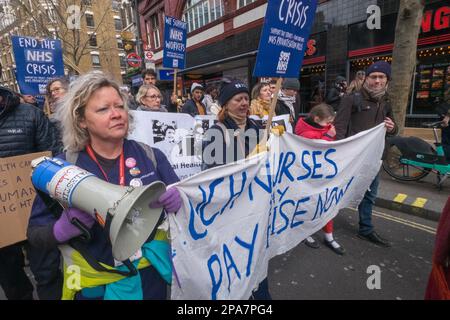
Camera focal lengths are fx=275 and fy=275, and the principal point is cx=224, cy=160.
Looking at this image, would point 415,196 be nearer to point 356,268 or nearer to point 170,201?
point 356,268

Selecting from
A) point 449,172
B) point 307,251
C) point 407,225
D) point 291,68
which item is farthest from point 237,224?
point 449,172

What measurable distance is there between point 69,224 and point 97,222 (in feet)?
0.36

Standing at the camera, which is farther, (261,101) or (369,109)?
(261,101)

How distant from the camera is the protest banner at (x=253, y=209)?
4.94ft

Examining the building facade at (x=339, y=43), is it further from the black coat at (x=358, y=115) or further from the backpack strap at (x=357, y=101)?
the backpack strap at (x=357, y=101)

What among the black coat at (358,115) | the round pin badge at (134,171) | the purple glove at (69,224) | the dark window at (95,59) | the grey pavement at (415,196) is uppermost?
the dark window at (95,59)

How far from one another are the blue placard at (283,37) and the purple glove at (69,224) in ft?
5.29

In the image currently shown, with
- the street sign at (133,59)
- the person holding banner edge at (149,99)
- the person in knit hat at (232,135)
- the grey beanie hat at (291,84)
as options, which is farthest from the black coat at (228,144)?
the street sign at (133,59)

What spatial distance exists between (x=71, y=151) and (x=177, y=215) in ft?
2.03

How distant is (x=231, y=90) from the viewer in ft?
7.60

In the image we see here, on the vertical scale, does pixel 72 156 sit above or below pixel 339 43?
below

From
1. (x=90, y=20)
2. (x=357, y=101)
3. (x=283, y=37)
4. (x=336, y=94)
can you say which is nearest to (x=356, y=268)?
(x=357, y=101)

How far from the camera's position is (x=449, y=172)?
437 cm
